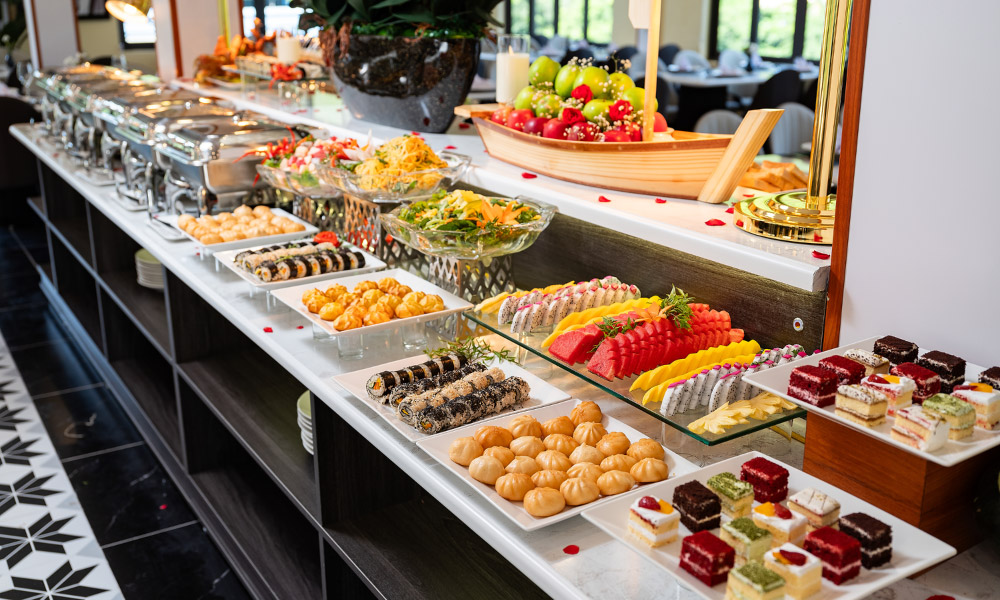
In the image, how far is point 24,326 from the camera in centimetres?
445

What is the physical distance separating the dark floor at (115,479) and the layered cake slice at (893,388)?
1.86 metres

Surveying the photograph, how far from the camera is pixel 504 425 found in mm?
1486

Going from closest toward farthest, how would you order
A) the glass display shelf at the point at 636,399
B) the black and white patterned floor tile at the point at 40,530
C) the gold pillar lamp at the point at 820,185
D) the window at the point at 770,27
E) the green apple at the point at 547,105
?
the glass display shelf at the point at 636,399 → the gold pillar lamp at the point at 820,185 → the green apple at the point at 547,105 → the black and white patterned floor tile at the point at 40,530 → the window at the point at 770,27

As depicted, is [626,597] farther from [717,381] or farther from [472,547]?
[472,547]

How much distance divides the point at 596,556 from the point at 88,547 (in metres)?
1.99

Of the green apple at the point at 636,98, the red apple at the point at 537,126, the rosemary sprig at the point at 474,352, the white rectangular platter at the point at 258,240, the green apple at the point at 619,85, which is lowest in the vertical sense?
the rosemary sprig at the point at 474,352

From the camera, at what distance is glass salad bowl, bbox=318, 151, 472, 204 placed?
2160mm

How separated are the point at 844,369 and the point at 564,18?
12067 millimetres

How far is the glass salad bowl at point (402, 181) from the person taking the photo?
85.0 inches

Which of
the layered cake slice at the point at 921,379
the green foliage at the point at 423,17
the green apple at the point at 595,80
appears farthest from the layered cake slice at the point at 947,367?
the green foliage at the point at 423,17

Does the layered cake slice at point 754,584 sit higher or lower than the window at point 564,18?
lower

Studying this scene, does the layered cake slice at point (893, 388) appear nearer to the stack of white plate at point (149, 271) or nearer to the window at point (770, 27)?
the stack of white plate at point (149, 271)

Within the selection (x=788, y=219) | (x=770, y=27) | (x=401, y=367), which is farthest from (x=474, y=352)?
(x=770, y=27)

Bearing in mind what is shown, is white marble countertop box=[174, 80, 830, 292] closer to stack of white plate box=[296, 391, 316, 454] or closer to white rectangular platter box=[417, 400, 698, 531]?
white rectangular platter box=[417, 400, 698, 531]
